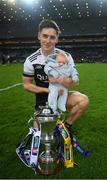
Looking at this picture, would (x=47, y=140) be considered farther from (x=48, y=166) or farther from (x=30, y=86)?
(x=30, y=86)

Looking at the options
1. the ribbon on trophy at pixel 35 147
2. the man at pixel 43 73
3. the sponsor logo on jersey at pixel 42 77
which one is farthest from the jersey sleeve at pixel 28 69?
the ribbon on trophy at pixel 35 147

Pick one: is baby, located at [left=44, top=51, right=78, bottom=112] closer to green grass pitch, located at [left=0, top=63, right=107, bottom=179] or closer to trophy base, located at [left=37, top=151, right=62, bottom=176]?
trophy base, located at [left=37, top=151, right=62, bottom=176]

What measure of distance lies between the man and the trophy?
448 mm

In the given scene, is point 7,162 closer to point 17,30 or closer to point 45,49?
point 45,49

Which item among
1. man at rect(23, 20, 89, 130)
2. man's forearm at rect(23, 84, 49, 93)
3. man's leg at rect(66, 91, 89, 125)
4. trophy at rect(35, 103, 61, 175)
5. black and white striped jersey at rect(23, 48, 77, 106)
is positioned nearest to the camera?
trophy at rect(35, 103, 61, 175)

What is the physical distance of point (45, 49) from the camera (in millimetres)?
3859

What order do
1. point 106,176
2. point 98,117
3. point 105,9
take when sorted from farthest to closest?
1. point 105,9
2. point 98,117
3. point 106,176

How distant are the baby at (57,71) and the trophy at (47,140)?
24cm

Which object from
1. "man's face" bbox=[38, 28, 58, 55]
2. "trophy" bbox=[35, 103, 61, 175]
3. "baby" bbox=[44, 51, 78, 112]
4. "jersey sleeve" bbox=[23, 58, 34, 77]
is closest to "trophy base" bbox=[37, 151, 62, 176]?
"trophy" bbox=[35, 103, 61, 175]

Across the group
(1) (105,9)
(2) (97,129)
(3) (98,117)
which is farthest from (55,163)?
(1) (105,9)

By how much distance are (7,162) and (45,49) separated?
1492mm

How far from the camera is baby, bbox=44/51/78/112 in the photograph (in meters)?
3.39

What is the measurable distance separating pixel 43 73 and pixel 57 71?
690 millimetres

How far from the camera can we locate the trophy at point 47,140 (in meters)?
3.17
